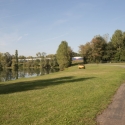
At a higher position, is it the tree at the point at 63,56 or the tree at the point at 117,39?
the tree at the point at 117,39

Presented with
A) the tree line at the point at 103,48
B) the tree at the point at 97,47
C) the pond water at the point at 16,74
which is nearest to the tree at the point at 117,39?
the tree line at the point at 103,48

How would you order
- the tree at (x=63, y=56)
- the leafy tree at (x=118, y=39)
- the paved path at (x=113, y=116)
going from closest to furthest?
1. the paved path at (x=113, y=116)
2. the tree at (x=63, y=56)
3. the leafy tree at (x=118, y=39)

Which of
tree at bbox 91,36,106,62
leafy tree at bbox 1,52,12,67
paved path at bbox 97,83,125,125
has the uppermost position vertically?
tree at bbox 91,36,106,62

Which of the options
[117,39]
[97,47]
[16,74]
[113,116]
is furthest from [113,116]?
[117,39]

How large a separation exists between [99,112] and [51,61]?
91.4m

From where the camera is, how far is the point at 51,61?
323ft

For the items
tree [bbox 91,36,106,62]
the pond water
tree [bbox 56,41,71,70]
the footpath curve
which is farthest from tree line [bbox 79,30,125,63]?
the footpath curve

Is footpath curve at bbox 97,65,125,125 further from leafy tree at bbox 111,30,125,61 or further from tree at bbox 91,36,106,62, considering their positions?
leafy tree at bbox 111,30,125,61

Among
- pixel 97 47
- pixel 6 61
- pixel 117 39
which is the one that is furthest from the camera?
pixel 6 61

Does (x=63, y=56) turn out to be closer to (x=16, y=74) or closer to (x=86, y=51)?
(x=86, y=51)

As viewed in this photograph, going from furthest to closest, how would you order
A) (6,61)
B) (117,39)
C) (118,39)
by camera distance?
(6,61) → (117,39) → (118,39)

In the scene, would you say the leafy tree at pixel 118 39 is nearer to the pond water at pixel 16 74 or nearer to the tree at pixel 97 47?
the tree at pixel 97 47

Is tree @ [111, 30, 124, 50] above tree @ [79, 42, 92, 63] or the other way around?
above

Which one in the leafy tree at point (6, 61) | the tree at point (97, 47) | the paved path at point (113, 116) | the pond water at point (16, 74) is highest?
the tree at point (97, 47)
